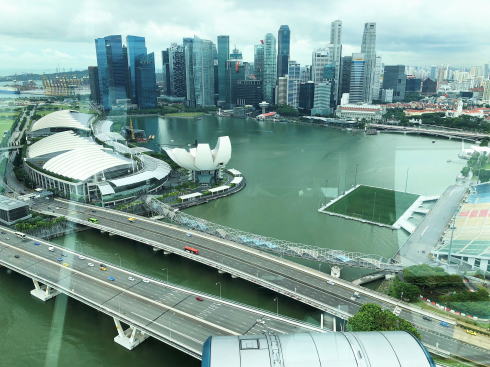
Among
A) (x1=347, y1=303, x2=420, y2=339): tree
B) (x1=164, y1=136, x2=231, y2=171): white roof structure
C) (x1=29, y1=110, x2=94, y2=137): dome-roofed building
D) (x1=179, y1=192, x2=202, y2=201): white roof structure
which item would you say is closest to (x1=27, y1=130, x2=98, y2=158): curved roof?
(x1=164, y1=136, x2=231, y2=171): white roof structure

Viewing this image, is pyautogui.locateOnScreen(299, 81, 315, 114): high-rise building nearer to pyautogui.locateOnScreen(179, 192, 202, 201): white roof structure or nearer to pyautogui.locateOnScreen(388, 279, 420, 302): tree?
pyautogui.locateOnScreen(179, 192, 202, 201): white roof structure

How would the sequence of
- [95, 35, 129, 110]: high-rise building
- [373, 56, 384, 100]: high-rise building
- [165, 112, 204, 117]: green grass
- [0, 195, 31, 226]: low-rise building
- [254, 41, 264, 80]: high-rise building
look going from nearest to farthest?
[0, 195, 31, 226]: low-rise building
[95, 35, 129, 110]: high-rise building
[165, 112, 204, 117]: green grass
[373, 56, 384, 100]: high-rise building
[254, 41, 264, 80]: high-rise building

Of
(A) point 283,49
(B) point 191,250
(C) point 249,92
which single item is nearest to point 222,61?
(C) point 249,92

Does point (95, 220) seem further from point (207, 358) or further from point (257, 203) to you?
point (207, 358)

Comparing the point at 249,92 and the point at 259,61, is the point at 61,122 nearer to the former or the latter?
the point at 249,92

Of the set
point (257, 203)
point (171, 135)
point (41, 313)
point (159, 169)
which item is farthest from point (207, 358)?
point (171, 135)
